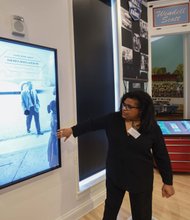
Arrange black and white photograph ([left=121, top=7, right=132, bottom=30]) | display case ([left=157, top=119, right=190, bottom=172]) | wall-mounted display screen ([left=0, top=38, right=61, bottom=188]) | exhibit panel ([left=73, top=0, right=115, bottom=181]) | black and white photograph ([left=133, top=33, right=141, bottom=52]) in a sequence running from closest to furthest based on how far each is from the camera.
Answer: wall-mounted display screen ([left=0, top=38, right=61, bottom=188])
exhibit panel ([left=73, top=0, right=115, bottom=181])
black and white photograph ([left=121, top=7, right=132, bottom=30])
black and white photograph ([left=133, top=33, right=141, bottom=52])
display case ([left=157, top=119, right=190, bottom=172])

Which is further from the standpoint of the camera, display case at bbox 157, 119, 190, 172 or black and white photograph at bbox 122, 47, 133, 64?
display case at bbox 157, 119, 190, 172

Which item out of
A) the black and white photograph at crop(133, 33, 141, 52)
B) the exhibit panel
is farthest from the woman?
the black and white photograph at crop(133, 33, 141, 52)

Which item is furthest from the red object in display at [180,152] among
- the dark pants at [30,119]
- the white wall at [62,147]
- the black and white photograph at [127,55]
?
the dark pants at [30,119]

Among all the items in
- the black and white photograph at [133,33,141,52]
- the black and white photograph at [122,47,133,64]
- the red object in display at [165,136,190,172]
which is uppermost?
the black and white photograph at [133,33,141,52]

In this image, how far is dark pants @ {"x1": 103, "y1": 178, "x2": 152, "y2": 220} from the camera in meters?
1.96

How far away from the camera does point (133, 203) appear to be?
6.57 feet

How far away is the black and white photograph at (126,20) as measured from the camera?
11.0 feet

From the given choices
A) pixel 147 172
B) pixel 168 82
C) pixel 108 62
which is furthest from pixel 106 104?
pixel 168 82

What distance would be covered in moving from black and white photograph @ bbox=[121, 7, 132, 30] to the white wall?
3.63ft

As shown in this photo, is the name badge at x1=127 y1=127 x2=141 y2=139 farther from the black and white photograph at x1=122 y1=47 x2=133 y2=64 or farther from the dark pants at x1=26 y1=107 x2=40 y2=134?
the black and white photograph at x1=122 y1=47 x2=133 y2=64

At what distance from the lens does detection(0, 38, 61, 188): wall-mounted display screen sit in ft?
5.89

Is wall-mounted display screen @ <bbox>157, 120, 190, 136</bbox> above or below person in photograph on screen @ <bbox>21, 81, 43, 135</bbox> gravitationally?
below

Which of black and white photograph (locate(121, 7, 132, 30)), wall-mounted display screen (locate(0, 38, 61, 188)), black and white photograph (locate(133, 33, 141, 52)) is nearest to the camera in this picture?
wall-mounted display screen (locate(0, 38, 61, 188))

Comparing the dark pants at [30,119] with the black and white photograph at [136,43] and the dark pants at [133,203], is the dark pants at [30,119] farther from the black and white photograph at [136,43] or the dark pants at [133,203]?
the black and white photograph at [136,43]
